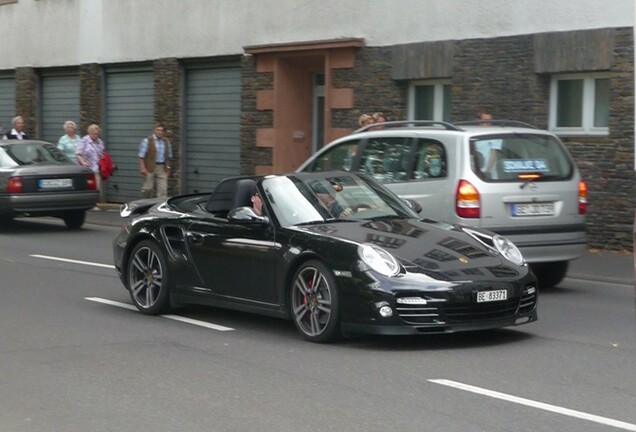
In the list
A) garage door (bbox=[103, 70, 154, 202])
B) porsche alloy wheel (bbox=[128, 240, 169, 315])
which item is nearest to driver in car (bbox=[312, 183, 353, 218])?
porsche alloy wheel (bbox=[128, 240, 169, 315])

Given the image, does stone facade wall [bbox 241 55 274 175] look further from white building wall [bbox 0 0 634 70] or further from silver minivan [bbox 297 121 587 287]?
silver minivan [bbox 297 121 587 287]

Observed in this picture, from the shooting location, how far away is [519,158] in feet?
43.2

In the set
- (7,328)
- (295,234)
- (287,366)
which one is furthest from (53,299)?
(287,366)

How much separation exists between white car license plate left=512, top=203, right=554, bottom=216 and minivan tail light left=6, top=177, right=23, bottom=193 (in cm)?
1019

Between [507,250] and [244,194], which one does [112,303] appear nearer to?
[244,194]

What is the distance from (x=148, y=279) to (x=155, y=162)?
1397 cm

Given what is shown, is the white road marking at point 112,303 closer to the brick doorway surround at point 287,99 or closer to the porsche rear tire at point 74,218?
the porsche rear tire at point 74,218

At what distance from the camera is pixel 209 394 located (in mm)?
7926

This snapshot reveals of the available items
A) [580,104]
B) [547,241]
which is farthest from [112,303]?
[580,104]

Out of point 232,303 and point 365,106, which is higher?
point 365,106

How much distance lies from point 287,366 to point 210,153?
17.9m

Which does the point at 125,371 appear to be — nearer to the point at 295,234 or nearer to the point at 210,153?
the point at 295,234

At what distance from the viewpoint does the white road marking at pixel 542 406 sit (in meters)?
6.98

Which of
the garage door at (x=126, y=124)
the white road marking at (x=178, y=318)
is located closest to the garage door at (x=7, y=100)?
the garage door at (x=126, y=124)
